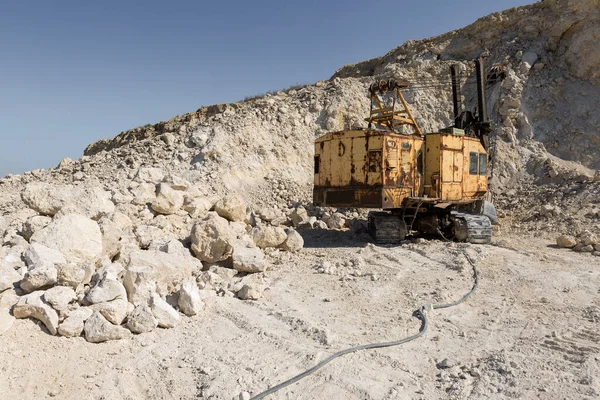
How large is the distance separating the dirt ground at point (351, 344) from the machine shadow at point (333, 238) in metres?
2.58

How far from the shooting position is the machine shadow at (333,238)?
9.09 metres

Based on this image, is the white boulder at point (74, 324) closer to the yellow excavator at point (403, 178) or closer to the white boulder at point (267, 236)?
the white boulder at point (267, 236)

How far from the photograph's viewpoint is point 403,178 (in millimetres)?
8984

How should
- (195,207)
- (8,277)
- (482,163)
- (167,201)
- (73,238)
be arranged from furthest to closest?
(482,163)
(195,207)
(167,201)
(73,238)
(8,277)

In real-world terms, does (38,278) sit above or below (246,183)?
below

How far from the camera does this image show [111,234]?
601cm

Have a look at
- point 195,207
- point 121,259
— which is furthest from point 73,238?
point 195,207

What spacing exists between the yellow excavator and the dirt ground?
2765 millimetres

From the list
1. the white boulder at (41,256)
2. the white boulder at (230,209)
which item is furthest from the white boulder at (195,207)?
the white boulder at (41,256)

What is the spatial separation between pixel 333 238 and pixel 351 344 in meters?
5.59

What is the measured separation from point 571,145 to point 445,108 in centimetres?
518

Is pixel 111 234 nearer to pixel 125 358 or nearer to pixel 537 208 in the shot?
pixel 125 358

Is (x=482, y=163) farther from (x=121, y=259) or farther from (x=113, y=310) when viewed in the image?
(x=113, y=310)

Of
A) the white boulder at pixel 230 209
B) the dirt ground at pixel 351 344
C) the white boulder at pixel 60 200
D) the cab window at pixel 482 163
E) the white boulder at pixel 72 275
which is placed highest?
the cab window at pixel 482 163
